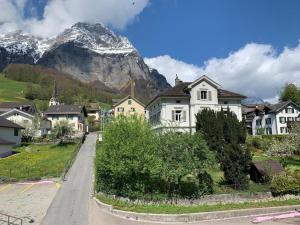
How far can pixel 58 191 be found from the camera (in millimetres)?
38469

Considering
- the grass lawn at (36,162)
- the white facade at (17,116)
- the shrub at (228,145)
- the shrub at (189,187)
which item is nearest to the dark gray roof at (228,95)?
the shrub at (228,145)

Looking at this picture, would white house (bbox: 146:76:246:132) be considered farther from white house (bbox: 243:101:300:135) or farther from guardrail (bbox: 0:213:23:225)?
guardrail (bbox: 0:213:23:225)

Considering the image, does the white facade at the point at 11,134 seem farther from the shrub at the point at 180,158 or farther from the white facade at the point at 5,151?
the shrub at the point at 180,158

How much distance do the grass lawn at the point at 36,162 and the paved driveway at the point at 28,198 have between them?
9.39 ft

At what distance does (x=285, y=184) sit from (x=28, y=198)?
75.9ft

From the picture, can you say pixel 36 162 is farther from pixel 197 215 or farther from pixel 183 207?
pixel 197 215

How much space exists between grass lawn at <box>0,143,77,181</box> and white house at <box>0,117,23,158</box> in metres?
1.94

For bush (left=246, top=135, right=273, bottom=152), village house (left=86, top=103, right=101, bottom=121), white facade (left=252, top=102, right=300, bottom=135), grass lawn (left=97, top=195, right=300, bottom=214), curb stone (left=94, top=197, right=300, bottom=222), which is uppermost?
village house (left=86, top=103, right=101, bottom=121)

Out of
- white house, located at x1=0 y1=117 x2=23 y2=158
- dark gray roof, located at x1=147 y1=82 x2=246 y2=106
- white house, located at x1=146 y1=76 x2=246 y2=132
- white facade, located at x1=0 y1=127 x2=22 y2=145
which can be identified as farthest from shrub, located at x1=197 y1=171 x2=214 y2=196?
white facade, located at x1=0 y1=127 x2=22 y2=145

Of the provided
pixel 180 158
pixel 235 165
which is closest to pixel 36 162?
pixel 180 158

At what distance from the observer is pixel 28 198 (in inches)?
1416

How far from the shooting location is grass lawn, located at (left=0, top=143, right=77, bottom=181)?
151ft

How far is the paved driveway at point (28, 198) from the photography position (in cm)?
3064

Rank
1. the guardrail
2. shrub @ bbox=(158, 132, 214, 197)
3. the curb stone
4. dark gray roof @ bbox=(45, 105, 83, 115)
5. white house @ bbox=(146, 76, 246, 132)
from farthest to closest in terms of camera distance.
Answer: dark gray roof @ bbox=(45, 105, 83, 115) < white house @ bbox=(146, 76, 246, 132) < shrub @ bbox=(158, 132, 214, 197) < the curb stone < the guardrail
